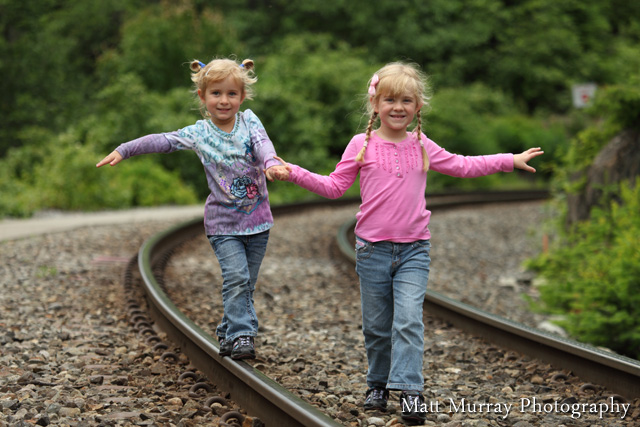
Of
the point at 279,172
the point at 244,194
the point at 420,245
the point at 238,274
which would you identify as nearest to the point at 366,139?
the point at 279,172

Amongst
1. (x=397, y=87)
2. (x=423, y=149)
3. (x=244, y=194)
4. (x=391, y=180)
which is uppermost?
(x=397, y=87)

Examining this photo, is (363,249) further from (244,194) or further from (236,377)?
(236,377)

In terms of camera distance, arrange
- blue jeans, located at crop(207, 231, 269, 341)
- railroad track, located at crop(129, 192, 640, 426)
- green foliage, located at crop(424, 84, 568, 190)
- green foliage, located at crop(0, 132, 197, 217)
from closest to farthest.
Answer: railroad track, located at crop(129, 192, 640, 426) → blue jeans, located at crop(207, 231, 269, 341) → green foliage, located at crop(0, 132, 197, 217) → green foliage, located at crop(424, 84, 568, 190)

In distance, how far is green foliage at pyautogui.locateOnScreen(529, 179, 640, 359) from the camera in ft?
20.1

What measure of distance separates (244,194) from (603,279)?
3.86m

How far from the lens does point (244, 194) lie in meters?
4.07

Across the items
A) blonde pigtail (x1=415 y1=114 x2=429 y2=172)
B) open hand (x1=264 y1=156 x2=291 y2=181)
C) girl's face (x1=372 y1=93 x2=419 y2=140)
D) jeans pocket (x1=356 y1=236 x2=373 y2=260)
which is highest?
girl's face (x1=372 y1=93 x2=419 y2=140)

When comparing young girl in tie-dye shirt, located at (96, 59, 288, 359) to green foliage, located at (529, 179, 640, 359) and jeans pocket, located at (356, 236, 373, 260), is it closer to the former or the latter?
jeans pocket, located at (356, 236, 373, 260)

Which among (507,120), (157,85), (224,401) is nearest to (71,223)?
(224,401)

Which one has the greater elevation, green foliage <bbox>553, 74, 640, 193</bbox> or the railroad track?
green foliage <bbox>553, 74, 640, 193</bbox>

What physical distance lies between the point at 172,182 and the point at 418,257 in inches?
602

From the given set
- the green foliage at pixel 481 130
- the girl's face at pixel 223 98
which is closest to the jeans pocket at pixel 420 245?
the girl's face at pixel 223 98

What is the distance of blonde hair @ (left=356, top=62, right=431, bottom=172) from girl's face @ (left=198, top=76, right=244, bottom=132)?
0.75 metres

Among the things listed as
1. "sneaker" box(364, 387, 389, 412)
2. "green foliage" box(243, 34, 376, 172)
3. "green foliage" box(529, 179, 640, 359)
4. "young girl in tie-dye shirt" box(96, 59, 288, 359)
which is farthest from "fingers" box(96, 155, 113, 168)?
"green foliage" box(243, 34, 376, 172)
